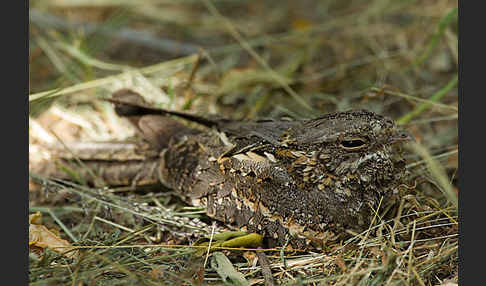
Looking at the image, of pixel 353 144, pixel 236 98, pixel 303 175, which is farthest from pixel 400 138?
pixel 236 98

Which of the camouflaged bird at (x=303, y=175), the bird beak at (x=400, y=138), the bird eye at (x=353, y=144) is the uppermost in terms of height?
the bird beak at (x=400, y=138)

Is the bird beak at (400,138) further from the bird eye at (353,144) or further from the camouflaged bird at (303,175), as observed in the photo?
the bird eye at (353,144)

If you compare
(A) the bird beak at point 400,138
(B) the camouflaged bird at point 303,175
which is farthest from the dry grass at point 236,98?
(A) the bird beak at point 400,138

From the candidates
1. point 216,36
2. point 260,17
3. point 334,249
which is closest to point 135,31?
point 216,36

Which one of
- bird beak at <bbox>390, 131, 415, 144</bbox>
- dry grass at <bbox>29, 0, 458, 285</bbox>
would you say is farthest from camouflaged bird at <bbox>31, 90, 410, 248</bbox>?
dry grass at <bbox>29, 0, 458, 285</bbox>

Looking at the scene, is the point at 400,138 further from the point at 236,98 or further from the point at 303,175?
the point at 236,98

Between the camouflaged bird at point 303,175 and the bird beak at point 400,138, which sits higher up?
the bird beak at point 400,138

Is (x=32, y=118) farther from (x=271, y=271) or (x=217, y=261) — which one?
(x=271, y=271)

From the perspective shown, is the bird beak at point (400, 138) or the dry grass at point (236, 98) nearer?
the dry grass at point (236, 98)

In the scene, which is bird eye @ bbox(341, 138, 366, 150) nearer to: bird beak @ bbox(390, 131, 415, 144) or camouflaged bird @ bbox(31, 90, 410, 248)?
camouflaged bird @ bbox(31, 90, 410, 248)
